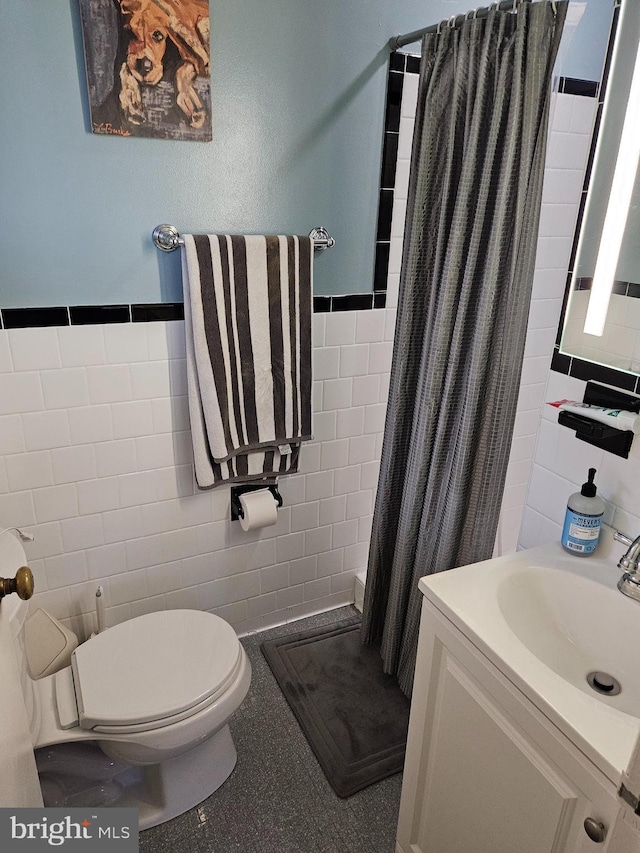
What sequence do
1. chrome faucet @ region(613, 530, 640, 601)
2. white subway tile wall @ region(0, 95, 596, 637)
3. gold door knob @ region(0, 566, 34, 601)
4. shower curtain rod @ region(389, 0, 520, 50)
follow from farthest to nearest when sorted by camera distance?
1. white subway tile wall @ region(0, 95, 596, 637)
2. shower curtain rod @ region(389, 0, 520, 50)
3. chrome faucet @ region(613, 530, 640, 601)
4. gold door knob @ region(0, 566, 34, 601)

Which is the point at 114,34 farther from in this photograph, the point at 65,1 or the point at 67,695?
the point at 67,695

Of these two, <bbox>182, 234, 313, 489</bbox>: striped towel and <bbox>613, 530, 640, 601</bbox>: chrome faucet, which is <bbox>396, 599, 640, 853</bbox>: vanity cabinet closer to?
<bbox>613, 530, 640, 601</bbox>: chrome faucet

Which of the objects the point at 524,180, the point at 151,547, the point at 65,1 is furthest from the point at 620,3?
the point at 151,547

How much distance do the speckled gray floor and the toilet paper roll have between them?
639mm

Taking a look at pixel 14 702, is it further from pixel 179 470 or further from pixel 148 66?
pixel 148 66

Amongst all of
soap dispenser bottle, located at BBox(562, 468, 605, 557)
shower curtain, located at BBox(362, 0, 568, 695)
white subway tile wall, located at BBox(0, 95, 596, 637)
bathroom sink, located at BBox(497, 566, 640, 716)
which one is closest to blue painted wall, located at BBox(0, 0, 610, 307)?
white subway tile wall, located at BBox(0, 95, 596, 637)

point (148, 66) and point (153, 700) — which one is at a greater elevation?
point (148, 66)

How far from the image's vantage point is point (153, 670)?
153 cm

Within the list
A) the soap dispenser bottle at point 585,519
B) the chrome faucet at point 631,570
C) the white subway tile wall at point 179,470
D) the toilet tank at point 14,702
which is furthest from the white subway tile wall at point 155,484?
the chrome faucet at point 631,570

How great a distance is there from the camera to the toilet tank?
0.90 m

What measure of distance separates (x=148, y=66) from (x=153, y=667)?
4.99 ft

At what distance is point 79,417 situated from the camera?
166 centimetres

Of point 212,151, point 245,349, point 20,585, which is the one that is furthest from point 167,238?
point 20,585

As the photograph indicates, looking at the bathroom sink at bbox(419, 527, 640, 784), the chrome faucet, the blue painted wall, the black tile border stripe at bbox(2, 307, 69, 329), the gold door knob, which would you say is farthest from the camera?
the black tile border stripe at bbox(2, 307, 69, 329)
